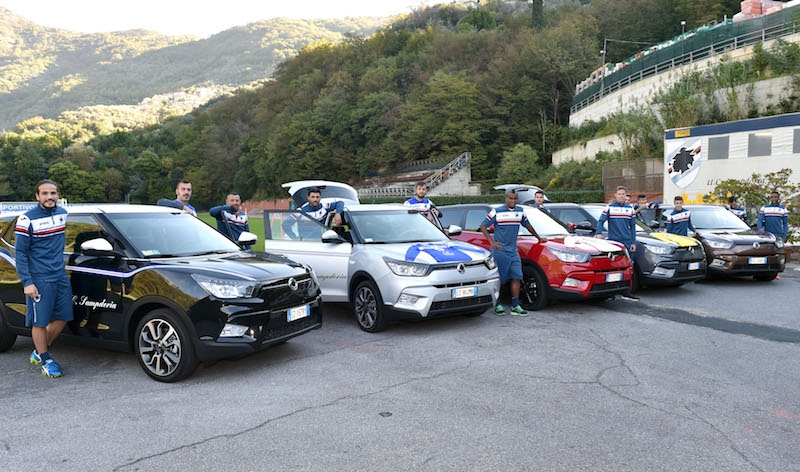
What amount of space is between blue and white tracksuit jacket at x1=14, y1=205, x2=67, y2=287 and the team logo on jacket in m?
20.3

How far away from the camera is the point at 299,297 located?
570 cm

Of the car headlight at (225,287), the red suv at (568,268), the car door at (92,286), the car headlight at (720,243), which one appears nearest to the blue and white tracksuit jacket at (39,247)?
the car door at (92,286)

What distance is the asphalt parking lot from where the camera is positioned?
3607 mm

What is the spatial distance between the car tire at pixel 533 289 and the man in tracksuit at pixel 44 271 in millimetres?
6077

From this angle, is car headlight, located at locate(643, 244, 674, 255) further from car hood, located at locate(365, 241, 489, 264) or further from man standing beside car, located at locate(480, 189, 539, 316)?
car hood, located at locate(365, 241, 489, 264)

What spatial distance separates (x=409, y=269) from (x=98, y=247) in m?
3.38

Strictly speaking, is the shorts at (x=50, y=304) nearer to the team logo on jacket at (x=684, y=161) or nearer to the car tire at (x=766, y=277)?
the car tire at (x=766, y=277)

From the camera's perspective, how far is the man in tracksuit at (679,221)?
11.5m

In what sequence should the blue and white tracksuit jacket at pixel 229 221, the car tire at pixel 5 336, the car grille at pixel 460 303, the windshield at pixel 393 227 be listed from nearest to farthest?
the car tire at pixel 5 336 → the car grille at pixel 460 303 → the windshield at pixel 393 227 → the blue and white tracksuit jacket at pixel 229 221

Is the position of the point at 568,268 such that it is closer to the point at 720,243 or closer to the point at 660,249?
the point at 660,249

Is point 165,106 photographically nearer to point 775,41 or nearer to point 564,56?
point 564,56

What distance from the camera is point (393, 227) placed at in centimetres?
814

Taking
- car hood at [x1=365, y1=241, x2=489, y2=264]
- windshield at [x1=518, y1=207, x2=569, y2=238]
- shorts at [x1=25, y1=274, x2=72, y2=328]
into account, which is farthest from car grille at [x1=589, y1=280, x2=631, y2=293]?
shorts at [x1=25, y1=274, x2=72, y2=328]

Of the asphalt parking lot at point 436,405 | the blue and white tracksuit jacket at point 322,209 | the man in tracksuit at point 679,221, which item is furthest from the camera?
the man in tracksuit at point 679,221
